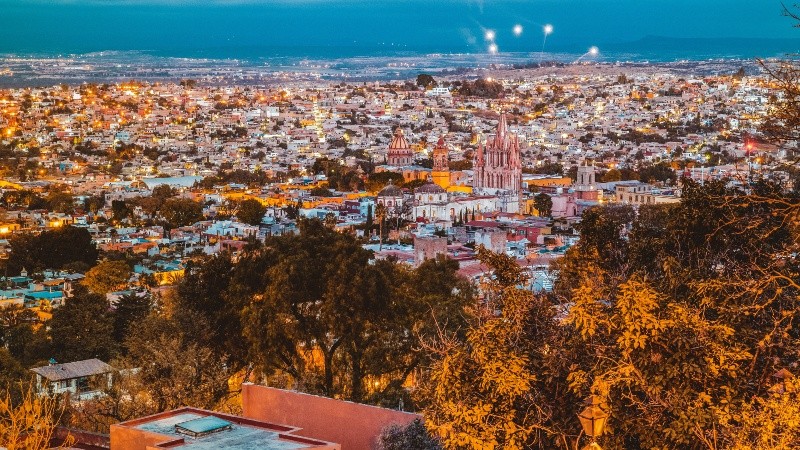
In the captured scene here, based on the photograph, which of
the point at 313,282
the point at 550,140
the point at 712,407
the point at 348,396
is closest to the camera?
the point at 712,407

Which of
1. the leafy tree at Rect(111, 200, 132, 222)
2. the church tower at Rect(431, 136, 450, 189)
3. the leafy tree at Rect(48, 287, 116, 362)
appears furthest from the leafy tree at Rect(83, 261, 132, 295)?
the church tower at Rect(431, 136, 450, 189)

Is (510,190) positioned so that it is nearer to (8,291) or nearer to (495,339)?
(8,291)

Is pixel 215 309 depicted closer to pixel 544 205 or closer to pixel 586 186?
pixel 544 205

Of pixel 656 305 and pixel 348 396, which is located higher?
pixel 656 305

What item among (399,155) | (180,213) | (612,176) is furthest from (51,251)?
(612,176)

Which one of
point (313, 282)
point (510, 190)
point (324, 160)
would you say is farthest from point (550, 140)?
point (313, 282)

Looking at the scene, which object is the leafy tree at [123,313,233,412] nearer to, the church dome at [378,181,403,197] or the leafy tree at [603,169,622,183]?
the church dome at [378,181,403,197]
